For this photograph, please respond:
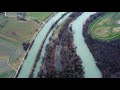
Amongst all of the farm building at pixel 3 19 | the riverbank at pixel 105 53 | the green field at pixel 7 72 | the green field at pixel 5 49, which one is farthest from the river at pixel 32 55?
the riverbank at pixel 105 53

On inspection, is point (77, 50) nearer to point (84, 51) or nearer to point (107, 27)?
point (84, 51)

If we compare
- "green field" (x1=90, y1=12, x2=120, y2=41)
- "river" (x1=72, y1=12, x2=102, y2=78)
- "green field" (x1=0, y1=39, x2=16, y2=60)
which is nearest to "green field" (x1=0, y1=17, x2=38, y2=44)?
"green field" (x1=0, y1=39, x2=16, y2=60)

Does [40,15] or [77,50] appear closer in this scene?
[77,50]

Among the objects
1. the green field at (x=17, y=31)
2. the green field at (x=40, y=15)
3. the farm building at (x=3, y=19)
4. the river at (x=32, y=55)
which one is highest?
the green field at (x=40, y=15)

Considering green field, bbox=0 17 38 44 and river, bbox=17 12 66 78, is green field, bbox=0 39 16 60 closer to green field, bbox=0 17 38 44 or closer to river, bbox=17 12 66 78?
green field, bbox=0 17 38 44

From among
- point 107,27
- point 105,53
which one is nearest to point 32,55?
point 105,53

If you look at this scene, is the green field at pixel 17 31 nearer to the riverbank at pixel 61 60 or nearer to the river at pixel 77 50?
the river at pixel 77 50
